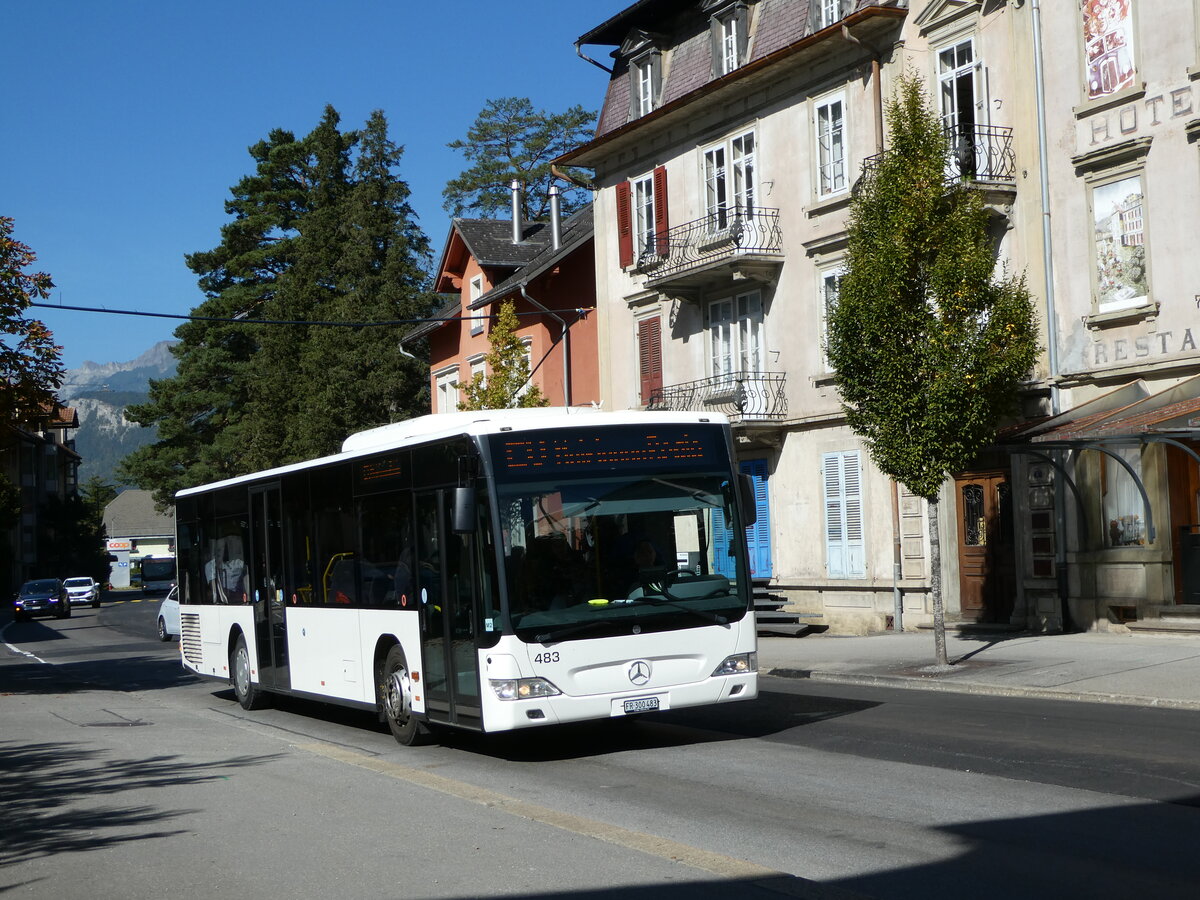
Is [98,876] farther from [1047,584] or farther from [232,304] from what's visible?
[232,304]

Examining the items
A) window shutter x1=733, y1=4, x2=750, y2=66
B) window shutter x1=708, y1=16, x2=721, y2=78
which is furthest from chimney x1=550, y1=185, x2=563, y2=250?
window shutter x1=733, y1=4, x2=750, y2=66

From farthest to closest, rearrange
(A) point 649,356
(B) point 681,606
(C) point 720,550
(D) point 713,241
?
1. (A) point 649,356
2. (D) point 713,241
3. (C) point 720,550
4. (B) point 681,606

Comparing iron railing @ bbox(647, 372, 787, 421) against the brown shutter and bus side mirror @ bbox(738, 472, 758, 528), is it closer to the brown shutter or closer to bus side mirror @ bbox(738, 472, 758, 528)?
the brown shutter

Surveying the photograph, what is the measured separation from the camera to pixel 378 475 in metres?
13.7

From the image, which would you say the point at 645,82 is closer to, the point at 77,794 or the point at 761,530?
the point at 761,530

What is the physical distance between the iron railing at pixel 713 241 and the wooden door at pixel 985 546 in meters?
6.77

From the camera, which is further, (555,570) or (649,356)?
(649,356)

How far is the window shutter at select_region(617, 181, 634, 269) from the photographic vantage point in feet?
111

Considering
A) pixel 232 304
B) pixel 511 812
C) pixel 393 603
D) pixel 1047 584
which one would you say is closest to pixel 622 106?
pixel 1047 584

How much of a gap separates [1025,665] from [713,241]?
14164 mm

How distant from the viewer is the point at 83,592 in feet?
241

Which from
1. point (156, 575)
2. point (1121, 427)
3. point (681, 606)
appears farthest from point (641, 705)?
point (156, 575)

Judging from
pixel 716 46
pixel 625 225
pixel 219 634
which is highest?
pixel 716 46

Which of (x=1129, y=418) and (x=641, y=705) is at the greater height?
(x=1129, y=418)
